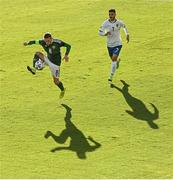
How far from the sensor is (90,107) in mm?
15594

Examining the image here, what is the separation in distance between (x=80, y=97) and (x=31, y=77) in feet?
9.60

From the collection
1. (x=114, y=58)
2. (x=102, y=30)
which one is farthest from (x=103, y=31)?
(x=114, y=58)

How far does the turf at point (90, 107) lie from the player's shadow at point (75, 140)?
0.03 metres

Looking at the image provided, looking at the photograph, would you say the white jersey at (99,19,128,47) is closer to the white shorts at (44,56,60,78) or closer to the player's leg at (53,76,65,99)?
the white shorts at (44,56,60,78)

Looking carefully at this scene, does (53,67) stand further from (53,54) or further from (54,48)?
(54,48)

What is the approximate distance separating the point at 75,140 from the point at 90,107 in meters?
2.36

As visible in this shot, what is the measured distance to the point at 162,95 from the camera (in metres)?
16.3

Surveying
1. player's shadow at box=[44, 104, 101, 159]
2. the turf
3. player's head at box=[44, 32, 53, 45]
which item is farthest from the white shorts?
player's shadow at box=[44, 104, 101, 159]

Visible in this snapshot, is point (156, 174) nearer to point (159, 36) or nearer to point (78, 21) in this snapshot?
point (159, 36)

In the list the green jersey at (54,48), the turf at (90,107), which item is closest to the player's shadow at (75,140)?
the turf at (90,107)

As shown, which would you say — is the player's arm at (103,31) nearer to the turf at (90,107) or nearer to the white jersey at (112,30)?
the white jersey at (112,30)

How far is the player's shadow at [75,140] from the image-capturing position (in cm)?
1284

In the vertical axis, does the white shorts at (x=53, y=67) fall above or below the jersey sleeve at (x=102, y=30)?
below

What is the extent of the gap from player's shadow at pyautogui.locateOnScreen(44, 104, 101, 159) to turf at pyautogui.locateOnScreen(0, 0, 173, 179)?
0.09 ft
